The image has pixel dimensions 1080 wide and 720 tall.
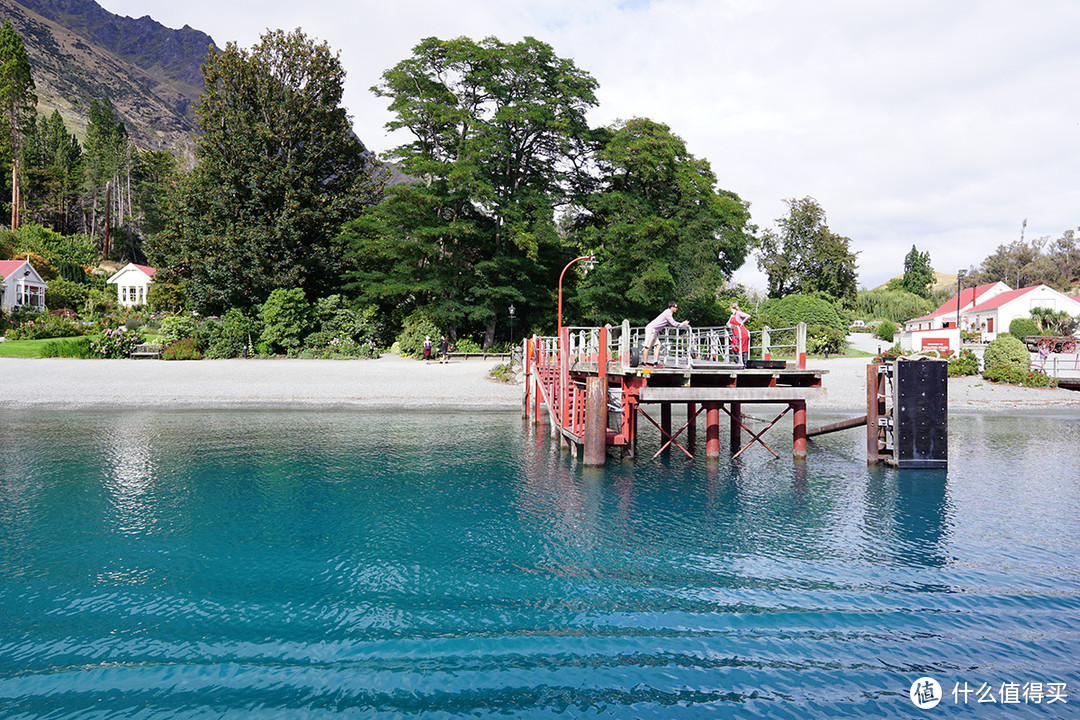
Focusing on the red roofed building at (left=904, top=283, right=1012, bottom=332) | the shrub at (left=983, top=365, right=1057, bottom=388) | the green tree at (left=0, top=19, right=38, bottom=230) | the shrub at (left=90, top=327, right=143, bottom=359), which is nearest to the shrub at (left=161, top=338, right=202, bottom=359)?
the shrub at (left=90, top=327, right=143, bottom=359)

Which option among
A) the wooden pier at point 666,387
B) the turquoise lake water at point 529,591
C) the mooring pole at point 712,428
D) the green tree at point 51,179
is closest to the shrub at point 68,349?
the turquoise lake water at point 529,591

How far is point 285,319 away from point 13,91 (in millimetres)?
70909

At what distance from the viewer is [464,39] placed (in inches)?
1650

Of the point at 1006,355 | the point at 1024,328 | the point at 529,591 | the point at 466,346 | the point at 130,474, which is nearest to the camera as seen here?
the point at 529,591

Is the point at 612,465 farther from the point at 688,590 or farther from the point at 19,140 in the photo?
the point at 19,140

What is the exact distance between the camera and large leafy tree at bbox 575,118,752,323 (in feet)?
131

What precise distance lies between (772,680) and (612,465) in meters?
10.1

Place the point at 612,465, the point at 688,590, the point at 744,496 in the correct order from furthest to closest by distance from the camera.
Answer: the point at 612,465 < the point at 744,496 < the point at 688,590

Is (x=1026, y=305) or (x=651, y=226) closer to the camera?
(x=651, y=226)

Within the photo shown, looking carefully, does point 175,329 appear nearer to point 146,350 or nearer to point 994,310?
point 146,350

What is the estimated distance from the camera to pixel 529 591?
8.10 metres

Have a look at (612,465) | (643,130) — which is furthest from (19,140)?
(612,465)

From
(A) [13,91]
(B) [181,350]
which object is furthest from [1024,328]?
(A) [13,91]

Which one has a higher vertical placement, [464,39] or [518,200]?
[464,39]
